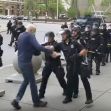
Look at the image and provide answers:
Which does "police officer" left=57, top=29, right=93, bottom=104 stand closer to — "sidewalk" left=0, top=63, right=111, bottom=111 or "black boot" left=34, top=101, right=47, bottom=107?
"sidewalk" left=0, top=63, right=111, bottom=111

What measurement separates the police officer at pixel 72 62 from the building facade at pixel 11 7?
380 feet

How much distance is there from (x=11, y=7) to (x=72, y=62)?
12028 centimetres

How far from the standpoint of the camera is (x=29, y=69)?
26.9 feet

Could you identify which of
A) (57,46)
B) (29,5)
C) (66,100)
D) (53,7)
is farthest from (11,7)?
(66,100)

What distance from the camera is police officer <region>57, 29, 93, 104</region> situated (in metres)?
8.56

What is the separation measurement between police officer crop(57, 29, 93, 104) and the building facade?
116 m

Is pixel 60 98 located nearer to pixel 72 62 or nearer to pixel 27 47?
pixel 72 62

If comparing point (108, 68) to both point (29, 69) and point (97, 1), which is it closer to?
point (29, 69)

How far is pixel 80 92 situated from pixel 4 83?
8.48 feet

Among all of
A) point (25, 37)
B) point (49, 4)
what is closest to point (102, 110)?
point (25, 37)

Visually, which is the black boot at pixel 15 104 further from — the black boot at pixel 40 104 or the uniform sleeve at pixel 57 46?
the uniform sleeve at pixel 57 46

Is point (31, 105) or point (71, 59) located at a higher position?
point (71, 59)

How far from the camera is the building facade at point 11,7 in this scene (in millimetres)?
125625

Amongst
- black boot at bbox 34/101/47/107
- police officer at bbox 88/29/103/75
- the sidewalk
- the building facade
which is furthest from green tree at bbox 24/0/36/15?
black boot at bbox 34/101/47/107
